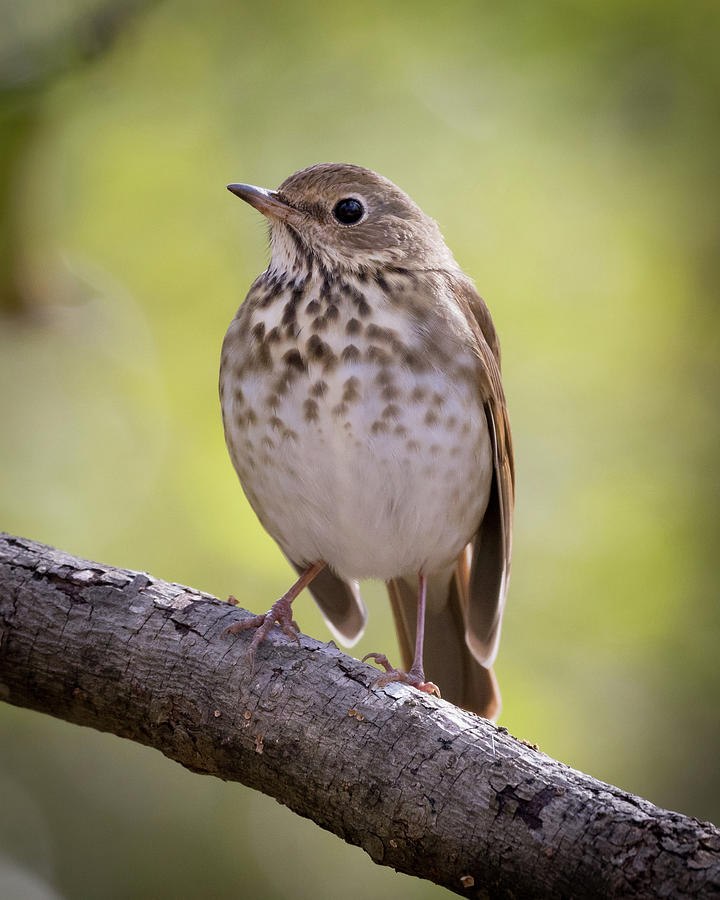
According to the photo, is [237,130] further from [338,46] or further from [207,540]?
[207,540]

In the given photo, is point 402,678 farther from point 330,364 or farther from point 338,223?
point 338,223

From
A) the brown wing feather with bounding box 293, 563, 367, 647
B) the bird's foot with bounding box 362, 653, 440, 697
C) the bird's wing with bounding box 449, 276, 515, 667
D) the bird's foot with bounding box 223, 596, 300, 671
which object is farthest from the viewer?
the brown wing feather with bounding box 293, 563, 367, 647

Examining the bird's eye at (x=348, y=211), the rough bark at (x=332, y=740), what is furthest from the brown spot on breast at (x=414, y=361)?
the rough bark at (x=332, y=740)

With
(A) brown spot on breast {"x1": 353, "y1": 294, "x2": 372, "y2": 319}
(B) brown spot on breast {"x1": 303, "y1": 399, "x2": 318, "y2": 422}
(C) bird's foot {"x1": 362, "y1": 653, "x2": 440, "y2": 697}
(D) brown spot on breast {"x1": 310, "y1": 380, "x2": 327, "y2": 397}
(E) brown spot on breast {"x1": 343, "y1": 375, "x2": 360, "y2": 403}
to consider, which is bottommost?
(C) bird's foot {"x1": 362, "y1": 653, "x2": 440, "y2": 697}

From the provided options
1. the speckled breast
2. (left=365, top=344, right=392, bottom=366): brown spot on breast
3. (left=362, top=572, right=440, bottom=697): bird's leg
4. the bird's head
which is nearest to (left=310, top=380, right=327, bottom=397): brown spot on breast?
the speckled breast

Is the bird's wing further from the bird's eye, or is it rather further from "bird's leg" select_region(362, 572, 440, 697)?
the bird's eye

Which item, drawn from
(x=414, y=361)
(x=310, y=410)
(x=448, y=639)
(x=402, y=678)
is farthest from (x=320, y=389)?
(x=448, y=639)

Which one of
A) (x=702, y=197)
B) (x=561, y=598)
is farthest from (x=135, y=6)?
(x=561, y=598)
